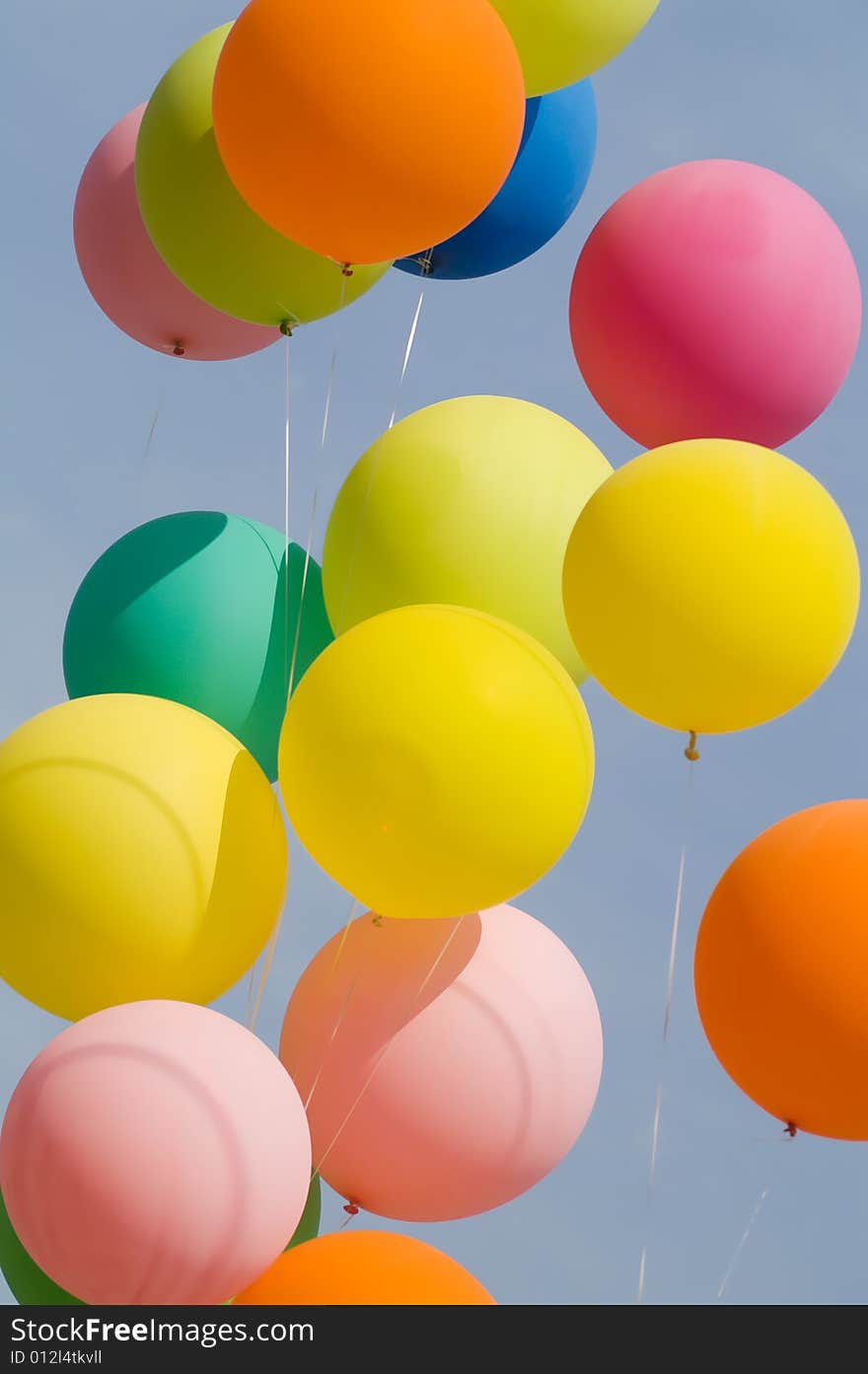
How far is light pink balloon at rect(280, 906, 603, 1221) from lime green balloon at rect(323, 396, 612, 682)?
2.52ft

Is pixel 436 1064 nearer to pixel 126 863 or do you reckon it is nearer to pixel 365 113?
pixel 126 863

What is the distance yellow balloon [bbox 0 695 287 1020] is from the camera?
437cm

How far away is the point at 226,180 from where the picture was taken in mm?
5008

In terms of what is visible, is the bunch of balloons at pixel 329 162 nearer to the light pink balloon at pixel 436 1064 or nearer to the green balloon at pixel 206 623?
the green balloon at pixel 206 623

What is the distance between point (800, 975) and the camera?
4.28 meters

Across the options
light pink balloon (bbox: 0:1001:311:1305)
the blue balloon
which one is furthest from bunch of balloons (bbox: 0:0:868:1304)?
the blue balloon

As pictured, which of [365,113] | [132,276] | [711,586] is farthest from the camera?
[132,276]

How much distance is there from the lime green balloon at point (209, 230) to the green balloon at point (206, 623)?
23.1 inches

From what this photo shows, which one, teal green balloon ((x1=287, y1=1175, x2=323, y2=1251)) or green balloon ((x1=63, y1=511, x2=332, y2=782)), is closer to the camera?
teal green balloon ((x1=287, y1=1175, x2=323, y2=1251))

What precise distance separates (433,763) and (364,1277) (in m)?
1.07

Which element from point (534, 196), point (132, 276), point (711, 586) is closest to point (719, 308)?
point (534, 196)

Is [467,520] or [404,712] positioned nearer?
[404,712]

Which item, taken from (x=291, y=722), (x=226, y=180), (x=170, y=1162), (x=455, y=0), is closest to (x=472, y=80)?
(x=455, y=0)

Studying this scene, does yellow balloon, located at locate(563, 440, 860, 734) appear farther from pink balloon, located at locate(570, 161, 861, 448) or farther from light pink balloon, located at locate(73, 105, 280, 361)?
light pink balloon, located at locate(73, 105, 280, 361)
